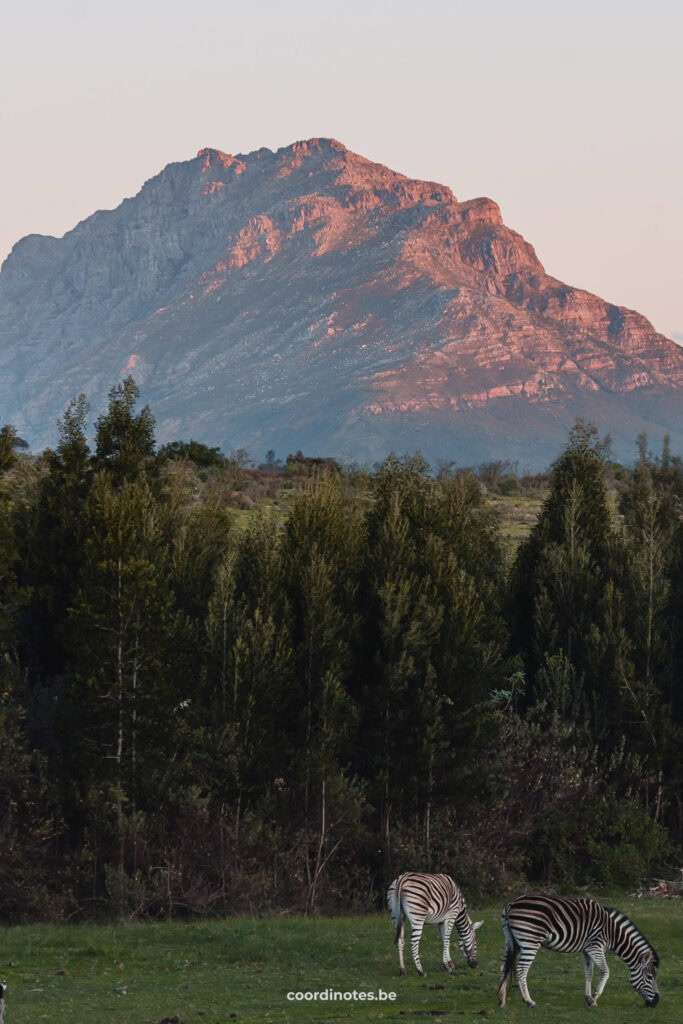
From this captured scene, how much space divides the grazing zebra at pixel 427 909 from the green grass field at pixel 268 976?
0.49 metres

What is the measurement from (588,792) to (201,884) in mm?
14860

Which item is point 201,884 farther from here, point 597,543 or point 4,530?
point 597,543

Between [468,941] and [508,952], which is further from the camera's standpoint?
[468,941]

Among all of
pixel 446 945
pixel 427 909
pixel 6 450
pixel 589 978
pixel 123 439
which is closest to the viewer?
pixel 589 978

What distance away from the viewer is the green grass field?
22.9 m

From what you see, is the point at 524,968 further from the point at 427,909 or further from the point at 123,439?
the point at 123,439

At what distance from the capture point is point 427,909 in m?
26.6

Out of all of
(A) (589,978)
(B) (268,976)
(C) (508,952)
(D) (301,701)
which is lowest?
(B) (268,976)

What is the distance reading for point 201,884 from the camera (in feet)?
142

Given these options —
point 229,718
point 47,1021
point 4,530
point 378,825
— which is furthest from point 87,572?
point 47,1021

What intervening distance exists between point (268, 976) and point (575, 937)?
6897mm

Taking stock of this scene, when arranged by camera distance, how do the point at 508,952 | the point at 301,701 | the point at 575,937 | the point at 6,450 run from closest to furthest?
the point at 508,952, the point at 575,937, the point at 6,450, the point at 301,701

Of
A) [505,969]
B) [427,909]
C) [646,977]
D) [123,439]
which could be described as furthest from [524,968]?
[123,439]

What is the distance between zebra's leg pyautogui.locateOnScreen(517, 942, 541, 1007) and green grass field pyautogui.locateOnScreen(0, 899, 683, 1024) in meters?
0.21
